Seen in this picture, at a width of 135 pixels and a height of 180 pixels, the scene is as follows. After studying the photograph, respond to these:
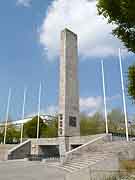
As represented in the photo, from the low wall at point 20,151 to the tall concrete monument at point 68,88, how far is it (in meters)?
6.27

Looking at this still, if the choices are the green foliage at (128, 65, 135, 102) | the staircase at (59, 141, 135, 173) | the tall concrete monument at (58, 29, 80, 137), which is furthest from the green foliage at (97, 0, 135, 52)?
the tall concrete monument at (58, 29, 80, 137)

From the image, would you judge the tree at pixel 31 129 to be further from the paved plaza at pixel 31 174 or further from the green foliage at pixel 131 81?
the green foliage at pixel 131 81

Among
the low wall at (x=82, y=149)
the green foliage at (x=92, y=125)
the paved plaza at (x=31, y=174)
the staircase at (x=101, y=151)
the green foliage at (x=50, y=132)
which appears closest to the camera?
the paved plaza at (x=31, y=174)

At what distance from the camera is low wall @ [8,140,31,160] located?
2812 cm

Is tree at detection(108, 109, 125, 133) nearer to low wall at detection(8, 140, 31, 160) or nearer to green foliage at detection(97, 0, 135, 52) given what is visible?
low wall at detection(8, 140, 31, 160)

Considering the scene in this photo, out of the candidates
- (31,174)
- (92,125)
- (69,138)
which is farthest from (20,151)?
(92,125)

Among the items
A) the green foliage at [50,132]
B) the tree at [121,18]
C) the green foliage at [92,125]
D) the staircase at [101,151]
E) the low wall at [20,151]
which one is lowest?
the low wall at [20,151]

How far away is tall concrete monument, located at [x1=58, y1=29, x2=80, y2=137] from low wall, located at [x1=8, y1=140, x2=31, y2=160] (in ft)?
20.6

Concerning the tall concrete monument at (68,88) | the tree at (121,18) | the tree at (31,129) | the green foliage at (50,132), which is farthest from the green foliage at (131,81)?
the tree at (31,129)

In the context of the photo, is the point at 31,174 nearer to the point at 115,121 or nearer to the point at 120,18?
the point at 120,18

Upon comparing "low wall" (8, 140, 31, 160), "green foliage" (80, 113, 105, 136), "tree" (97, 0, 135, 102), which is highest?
"tree" (97, 0, 135, 102)

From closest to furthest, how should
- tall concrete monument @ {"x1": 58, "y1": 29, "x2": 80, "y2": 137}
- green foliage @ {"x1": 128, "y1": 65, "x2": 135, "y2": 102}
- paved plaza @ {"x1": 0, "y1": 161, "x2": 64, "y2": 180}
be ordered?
green foliage @ {"x1": 128, "y1": 65, "x2": 135, "y2": 102} → paved plaza @ {"x1": 0, "y1": 161, "x2": 64, "y2": 180} → tall concrete monument @ {"x1": 58, "y1": 29, "x2": 80, "y2": 137}

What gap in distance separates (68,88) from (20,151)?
10.5m

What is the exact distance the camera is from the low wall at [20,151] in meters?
28.1
